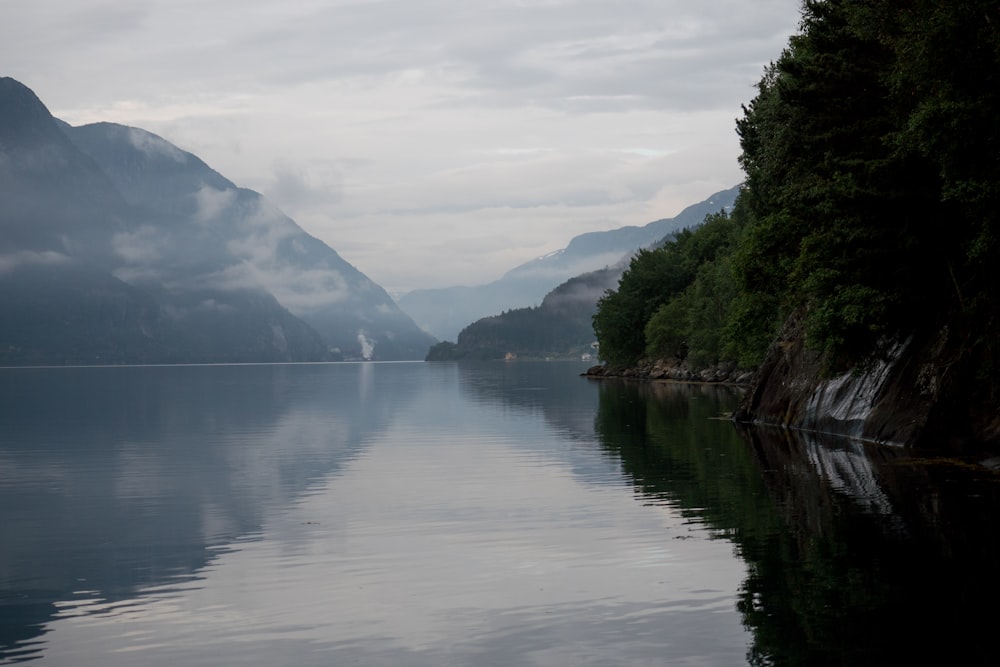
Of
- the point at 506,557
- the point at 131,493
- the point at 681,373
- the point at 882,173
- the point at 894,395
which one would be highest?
the point at 882,173

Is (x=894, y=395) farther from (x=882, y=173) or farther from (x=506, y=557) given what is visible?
(x=506, y=557)

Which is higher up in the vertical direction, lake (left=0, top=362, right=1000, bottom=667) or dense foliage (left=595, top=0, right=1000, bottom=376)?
dense foliage (left=595, top=0, right=1000, bottom=376)

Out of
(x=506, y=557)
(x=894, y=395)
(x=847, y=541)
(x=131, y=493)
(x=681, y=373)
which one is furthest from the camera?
(x=681, y=373)

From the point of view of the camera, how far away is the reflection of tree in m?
16.4

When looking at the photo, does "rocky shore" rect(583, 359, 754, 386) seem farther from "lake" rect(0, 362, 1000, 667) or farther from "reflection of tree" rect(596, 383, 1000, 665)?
"lake" rect(0, 362, 1000, 667)

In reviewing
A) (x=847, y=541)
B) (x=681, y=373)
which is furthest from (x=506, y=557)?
(x=681, y=373)

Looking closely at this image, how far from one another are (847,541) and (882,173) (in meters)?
23.8

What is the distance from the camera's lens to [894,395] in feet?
158

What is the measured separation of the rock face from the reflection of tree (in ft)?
6.49

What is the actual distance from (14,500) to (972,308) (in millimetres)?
34500

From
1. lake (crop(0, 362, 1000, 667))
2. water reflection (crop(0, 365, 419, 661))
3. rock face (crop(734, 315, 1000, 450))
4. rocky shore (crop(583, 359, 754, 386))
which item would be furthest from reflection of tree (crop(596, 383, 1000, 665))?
rocky shore (crop(583, 359, 754, 386))

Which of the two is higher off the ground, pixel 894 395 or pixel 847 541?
pixel 894 395

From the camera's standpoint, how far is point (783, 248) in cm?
5738

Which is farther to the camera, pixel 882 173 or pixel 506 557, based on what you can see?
pixel 882 173
